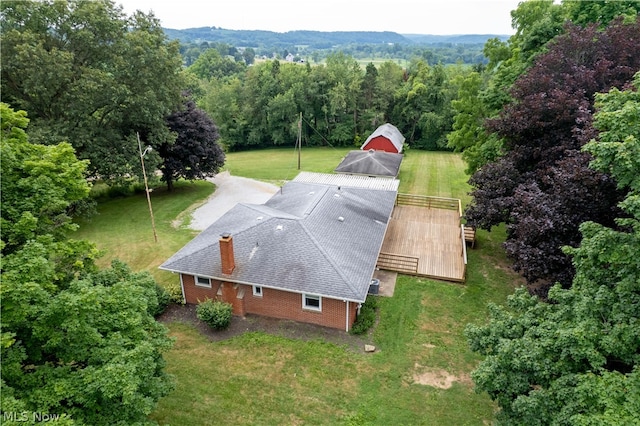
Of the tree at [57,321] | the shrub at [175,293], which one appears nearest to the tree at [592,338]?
the tree at [57,321]

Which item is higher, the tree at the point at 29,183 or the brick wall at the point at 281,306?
the tree at the point at 29,183

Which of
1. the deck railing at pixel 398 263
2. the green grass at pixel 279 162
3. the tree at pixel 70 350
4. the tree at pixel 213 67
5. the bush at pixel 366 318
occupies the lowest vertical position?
the green grass at pixel 279 162

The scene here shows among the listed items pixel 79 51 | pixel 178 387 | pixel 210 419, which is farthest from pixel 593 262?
pixel 79 51

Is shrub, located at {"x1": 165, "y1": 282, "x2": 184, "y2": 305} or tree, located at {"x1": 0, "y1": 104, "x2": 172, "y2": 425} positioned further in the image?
shrub, located at {"x1": 165, "y1": 282, "x2": 184, "y2": 305}

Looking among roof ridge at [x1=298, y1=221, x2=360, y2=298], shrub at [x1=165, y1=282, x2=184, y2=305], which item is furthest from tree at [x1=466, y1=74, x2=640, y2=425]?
shrub at [x1=165, y1=282, x2=184, y2=305]

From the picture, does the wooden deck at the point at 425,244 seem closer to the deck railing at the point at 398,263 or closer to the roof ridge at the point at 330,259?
the deck railing at the point at 398,263

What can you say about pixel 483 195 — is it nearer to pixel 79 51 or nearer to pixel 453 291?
pixel 453 291

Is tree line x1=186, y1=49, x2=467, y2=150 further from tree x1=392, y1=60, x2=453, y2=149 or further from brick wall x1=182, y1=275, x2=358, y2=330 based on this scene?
brick wall x1=182, y1=275, x2=358, y2=330
